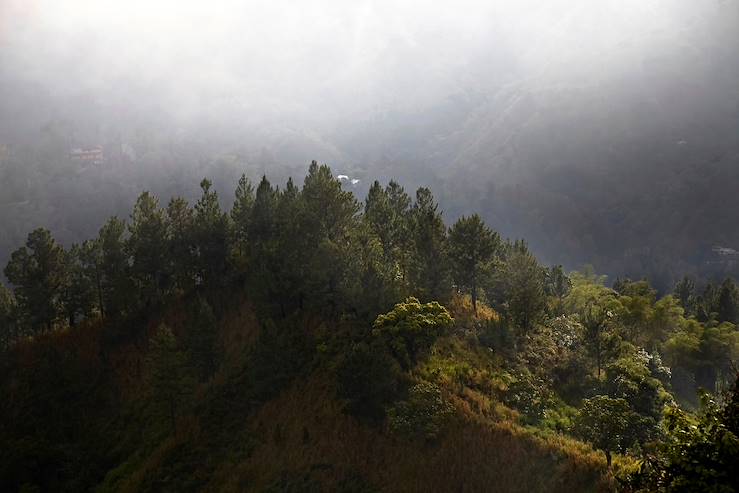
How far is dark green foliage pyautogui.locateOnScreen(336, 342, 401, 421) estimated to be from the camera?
120 ft

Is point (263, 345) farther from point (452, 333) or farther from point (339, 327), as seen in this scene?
point (452, 333)

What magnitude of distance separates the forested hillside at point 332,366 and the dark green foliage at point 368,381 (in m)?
0.13

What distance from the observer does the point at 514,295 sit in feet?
164

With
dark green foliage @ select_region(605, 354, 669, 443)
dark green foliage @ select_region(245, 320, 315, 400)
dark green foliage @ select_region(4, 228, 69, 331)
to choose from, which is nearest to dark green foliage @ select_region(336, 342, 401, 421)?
dark green foliage @ select_region(245, 320, 315, 400)

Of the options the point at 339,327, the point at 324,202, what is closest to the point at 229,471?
the point at 339,327

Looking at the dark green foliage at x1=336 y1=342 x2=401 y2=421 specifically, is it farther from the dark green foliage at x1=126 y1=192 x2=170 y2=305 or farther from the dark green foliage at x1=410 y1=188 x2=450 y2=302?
the dark green foliage at x1=126 y1=192 x2=170 y2=305

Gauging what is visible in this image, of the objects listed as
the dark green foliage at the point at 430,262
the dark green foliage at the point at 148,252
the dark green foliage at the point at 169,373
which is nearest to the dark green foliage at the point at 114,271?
the dark green foliage at the point at 148,252

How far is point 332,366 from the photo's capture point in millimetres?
40812

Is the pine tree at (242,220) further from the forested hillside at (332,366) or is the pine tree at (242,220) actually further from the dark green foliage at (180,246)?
the dark green foliage at (180,246)

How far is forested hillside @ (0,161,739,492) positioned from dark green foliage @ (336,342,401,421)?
0.13 meters

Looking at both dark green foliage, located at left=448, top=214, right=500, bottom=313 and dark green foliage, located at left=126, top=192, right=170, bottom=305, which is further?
dark green foliage, located at left=126, top=192, right=170, bottom=305

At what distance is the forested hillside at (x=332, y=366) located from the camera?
32.0 metres

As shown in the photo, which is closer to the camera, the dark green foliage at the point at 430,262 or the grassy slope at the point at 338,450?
the grassy slope at the point at 338,450

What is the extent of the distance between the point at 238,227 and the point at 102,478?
3106 cm
